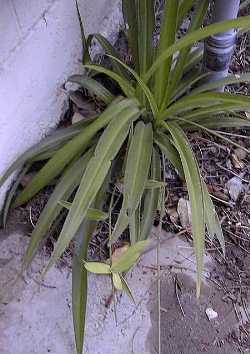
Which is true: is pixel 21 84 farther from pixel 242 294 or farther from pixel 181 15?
pixel 242 294

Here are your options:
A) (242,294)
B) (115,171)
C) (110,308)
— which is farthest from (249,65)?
(110,308)

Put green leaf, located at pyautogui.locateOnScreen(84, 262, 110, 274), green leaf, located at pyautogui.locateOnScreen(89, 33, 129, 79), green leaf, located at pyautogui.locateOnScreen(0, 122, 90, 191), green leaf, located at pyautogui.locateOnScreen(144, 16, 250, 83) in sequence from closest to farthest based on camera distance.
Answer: green leaf, located at pyautogui.locateOnScreen(144, 16, 250, 83)
green leaf, located at pyautogui.locateOnScreen(84, 262, 110, 274)
green leaf, located at pyautogui.locateOnScreen(0, 122, 90, 191)
green leaf, located at pyautogui.locateOnScreen(89, 33, 129, 79)

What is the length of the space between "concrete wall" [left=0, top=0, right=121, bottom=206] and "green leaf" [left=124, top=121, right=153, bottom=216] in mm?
319

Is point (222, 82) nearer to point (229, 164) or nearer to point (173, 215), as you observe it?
point (229, 164)

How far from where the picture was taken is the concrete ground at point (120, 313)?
141cm

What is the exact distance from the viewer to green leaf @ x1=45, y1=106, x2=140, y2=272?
4.28ft

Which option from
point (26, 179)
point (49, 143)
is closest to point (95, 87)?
point (49, 143)

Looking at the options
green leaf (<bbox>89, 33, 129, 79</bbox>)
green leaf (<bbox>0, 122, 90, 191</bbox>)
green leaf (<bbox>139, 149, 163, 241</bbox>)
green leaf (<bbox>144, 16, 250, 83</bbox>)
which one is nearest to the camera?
green leaf (<bbox>144, 16, 250, 83</bbox>)

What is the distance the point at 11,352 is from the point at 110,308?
276 mm

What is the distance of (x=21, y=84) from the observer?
4.95ft

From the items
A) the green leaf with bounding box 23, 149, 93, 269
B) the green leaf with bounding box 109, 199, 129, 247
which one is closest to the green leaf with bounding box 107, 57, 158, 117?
the green leaf with bounding box 23, 149, 93, 269

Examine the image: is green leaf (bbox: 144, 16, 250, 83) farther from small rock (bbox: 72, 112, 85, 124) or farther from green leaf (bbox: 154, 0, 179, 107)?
small rock (bbox: 72, 112, 85, 124)

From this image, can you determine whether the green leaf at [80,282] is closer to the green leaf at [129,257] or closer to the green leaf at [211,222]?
the green leaf at [129,257]

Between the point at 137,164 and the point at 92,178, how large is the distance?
14cm
